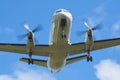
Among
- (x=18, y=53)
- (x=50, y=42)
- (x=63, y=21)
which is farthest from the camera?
(x=18, y=53)

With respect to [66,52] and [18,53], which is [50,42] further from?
[18,53]

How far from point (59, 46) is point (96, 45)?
5.23m

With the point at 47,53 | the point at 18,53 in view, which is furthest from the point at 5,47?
the point at 47,53

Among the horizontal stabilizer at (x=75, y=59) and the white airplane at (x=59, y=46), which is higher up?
the white airplane at (x=59, y=46)

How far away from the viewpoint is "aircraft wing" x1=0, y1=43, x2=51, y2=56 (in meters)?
42.4

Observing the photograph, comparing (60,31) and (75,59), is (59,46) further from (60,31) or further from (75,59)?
(75,59)

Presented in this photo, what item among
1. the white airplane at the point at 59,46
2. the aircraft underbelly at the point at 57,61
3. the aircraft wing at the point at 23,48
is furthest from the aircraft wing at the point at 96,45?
the aircraft wing at the point at 23,48

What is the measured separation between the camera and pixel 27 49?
137 feet

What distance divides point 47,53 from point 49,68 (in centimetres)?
192

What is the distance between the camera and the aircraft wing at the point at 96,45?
4215 centimetres

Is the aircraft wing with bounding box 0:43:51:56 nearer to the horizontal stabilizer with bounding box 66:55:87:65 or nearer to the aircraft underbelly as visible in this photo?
the aircraft underbelly

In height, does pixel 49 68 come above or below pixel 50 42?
below

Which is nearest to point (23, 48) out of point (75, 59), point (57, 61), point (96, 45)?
point (57, 61)

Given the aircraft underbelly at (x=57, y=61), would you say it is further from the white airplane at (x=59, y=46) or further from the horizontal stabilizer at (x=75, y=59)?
the horizontal stabilizer at (x=75, y=59)
